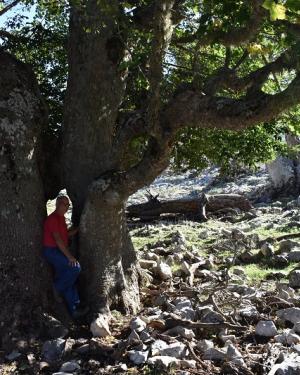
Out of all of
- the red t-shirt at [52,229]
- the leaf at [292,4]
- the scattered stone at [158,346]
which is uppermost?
the leaf at [292,4]

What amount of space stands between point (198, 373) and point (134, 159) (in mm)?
4564

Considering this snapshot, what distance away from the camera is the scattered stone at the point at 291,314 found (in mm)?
7574

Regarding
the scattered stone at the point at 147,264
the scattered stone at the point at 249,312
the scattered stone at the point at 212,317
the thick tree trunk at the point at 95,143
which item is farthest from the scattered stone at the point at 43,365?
the scattered stone at the point at 147,264

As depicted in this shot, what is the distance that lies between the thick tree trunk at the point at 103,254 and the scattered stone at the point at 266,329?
2023 millimetres

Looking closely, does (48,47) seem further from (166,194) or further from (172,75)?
(166,194)

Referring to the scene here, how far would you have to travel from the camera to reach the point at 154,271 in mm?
10453

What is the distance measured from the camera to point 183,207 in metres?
19.5

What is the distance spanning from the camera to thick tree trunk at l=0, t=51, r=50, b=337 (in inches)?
303

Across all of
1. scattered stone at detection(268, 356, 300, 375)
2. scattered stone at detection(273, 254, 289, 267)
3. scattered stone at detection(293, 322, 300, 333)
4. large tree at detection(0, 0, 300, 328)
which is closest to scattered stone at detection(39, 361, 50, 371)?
large tree at detection(0, 0, 300, 328)

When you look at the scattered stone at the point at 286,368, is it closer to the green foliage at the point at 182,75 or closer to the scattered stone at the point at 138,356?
the scattered stone at the point at 138,356

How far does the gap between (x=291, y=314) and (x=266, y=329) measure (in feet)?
1.77

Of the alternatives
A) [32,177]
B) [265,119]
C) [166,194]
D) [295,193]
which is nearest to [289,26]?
[265,119]

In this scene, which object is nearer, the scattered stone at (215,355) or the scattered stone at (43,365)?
the scattered stone at (215,355)

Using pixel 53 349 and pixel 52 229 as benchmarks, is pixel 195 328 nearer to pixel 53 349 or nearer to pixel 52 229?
pixel 53 349
